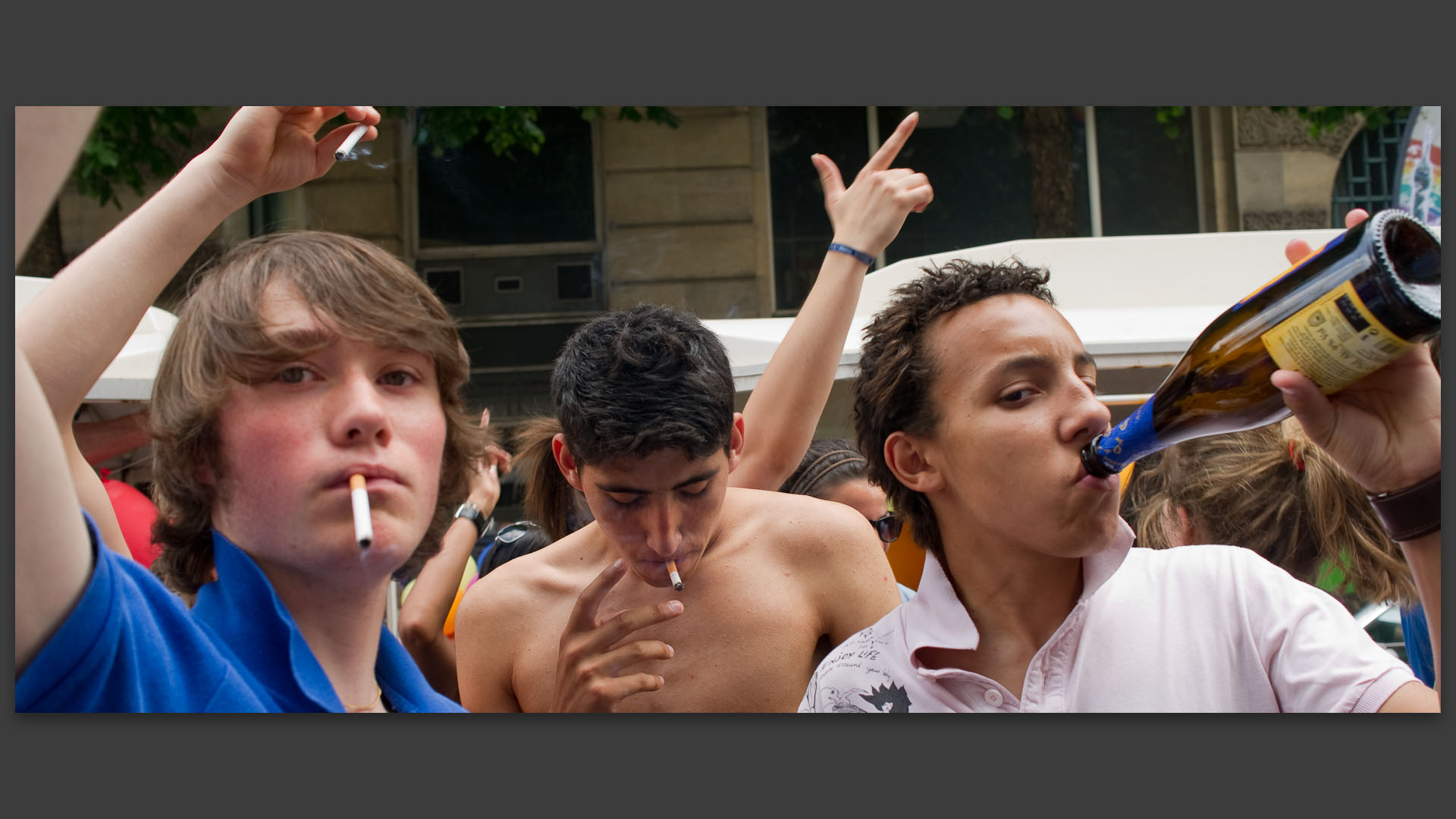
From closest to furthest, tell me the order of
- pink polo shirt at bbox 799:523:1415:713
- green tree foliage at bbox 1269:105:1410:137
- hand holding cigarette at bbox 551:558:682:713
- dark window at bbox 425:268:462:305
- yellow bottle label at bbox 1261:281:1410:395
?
yellow bottle label at bbox 1261:281:1410:395
pink polo shirt at bbox 799:523:1415:713
hand holding cigarette at bbox 551:558:682:713
dark window at bbox 425:268:462:305
green tree foliage at bbox 1269:105:1410:137

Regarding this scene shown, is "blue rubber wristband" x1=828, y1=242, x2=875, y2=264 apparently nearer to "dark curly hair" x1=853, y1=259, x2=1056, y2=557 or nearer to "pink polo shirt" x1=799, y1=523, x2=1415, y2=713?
"dark curly hair" x1=853, y1=259, x2=1056, y2=557

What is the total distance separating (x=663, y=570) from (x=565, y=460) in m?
0.24

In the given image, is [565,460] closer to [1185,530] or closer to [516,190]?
[516,190]

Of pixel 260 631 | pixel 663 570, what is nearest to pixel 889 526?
pixel 663 570

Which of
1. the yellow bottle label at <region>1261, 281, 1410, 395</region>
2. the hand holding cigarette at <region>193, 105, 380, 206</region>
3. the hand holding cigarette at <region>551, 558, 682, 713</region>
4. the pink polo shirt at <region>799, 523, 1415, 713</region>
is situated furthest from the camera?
the hand holding cigarette at <region>551, 558, 682, 713</region>

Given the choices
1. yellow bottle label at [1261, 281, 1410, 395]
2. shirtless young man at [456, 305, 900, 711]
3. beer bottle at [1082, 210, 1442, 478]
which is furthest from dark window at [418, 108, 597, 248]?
yellow bottle label at [1261, 281, 1410, 395]

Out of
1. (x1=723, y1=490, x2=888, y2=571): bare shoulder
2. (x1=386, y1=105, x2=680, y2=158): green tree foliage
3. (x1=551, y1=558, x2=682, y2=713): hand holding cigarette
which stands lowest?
(x1=551, y1=558, x2=682, y2=713): hand holding cigarette

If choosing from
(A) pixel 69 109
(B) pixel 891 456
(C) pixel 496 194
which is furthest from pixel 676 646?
(A) pixel 69 109

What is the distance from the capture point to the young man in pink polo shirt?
179 centimetres

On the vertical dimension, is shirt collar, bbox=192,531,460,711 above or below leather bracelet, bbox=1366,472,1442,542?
below

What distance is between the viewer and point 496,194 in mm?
2328

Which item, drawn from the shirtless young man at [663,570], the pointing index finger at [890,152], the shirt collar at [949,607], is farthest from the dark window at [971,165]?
the shirt collar at [949,607]

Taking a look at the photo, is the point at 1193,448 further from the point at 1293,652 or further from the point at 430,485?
the point at 430,485

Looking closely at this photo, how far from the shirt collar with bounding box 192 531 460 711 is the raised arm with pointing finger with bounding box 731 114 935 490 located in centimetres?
71
